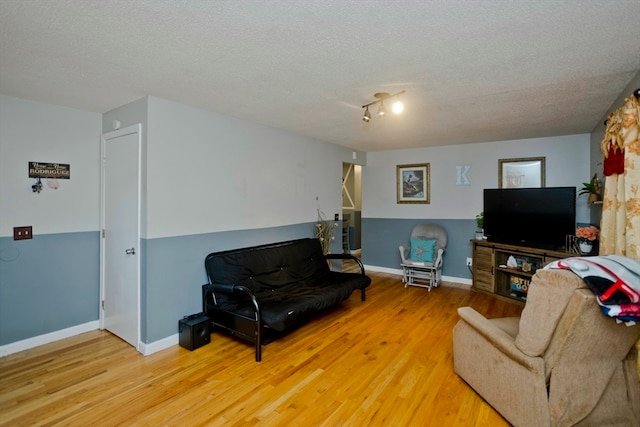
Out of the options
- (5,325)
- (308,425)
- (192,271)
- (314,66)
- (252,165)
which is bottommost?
(308,425)

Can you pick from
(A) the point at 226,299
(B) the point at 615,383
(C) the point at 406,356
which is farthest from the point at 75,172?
(B) the point at 615,383

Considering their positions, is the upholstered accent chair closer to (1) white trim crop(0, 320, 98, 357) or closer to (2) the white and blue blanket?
(2) the white and blue blanket

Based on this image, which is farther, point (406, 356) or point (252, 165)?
point (252, 165)

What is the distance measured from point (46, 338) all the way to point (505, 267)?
5.47 m

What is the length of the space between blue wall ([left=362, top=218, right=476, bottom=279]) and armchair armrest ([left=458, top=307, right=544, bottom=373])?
3073 millimetres

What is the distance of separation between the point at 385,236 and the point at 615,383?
4.15 metres

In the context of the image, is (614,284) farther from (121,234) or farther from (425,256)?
(121,234)

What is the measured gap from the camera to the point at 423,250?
4.99 meters

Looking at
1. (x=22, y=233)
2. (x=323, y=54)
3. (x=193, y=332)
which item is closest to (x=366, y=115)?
(x=323, y=54)

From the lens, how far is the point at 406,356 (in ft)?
9.04

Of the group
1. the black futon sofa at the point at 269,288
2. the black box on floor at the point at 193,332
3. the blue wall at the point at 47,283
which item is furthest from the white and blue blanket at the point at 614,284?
the blue wall at the point at 47,283

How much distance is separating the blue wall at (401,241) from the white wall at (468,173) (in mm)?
113

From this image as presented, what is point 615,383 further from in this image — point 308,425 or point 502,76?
point 502,76

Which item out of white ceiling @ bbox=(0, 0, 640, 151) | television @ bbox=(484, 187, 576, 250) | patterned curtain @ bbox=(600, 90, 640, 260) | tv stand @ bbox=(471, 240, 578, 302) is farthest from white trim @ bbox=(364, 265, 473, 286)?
white ceiling @ bbox=(0, 0, 640, 151)
